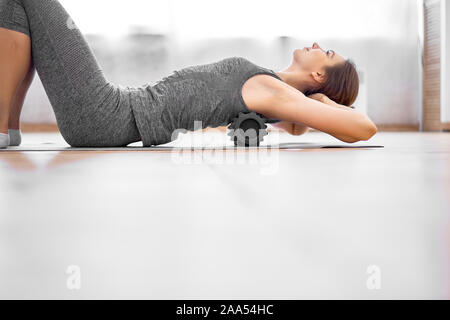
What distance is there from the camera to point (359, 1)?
4.05 metres

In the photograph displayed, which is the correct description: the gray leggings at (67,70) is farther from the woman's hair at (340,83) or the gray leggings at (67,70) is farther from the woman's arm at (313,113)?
the woman's hair at (340,83)

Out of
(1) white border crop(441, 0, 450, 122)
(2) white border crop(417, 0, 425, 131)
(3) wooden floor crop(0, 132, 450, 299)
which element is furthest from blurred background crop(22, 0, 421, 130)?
(3) wooden floor crop(0, 132, 450, 299)

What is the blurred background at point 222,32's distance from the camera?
3.89 metres

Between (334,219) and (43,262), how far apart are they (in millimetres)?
235

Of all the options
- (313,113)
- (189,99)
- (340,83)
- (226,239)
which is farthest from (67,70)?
(226,239)

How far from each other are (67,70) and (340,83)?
2.83ft

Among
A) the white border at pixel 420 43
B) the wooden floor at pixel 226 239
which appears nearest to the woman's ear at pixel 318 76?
the wooden floor at pixel 226 239

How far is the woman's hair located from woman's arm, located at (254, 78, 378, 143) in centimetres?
16

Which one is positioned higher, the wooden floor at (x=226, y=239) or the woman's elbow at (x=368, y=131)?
the woman's elbow at (x=368, y=131)

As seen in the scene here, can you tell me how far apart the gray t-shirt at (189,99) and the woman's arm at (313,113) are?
0.29ft

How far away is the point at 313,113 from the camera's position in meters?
1.28

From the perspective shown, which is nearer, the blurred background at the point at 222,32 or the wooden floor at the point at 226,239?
the wooden floor at the point at 226,239

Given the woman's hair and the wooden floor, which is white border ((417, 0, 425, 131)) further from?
the wooden floor

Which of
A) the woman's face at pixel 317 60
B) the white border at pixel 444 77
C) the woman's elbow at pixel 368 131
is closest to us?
the woman's elbow at pixel 368 131
